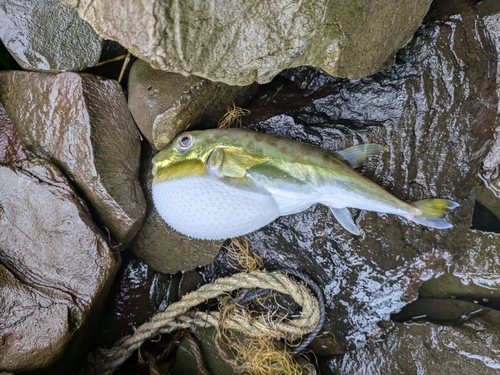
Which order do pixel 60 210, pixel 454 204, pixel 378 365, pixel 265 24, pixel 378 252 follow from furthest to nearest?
pixel 378 365, pixel 378 252, pixel 60 210, pixel 454 204, pixel 265 24

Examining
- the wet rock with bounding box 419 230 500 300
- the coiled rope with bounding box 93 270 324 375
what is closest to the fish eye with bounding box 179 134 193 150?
the coiled rope with bounding box 93 270 324 375

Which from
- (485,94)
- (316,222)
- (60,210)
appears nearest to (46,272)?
(60,210)

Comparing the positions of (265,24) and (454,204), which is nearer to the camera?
(265,24)

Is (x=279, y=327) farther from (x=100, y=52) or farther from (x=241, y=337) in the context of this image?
(x=100, y=52)

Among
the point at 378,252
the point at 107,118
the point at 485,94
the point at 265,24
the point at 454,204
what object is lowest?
the point at 378,252

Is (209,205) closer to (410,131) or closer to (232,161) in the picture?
(232,161)

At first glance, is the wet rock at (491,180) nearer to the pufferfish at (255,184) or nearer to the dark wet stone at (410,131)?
the dark wet stone at (410,131)
